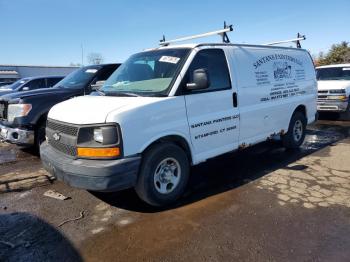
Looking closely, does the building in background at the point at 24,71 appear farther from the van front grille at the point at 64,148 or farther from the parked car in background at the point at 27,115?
the van front grille at the point at 64,148

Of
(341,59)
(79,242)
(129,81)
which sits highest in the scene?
(341,59)

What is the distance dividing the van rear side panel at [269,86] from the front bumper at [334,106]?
393cm

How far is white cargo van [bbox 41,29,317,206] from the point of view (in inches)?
146

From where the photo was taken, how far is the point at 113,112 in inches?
145

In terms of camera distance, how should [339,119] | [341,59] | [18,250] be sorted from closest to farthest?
[18,250] → [339,119] → [341,59]

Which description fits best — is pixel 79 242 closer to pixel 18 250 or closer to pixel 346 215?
pixel 18 250

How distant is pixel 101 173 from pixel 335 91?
936cm

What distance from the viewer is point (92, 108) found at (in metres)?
3.94

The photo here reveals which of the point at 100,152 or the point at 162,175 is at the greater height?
the point at 100,152

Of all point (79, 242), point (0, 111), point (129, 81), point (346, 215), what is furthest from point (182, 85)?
point (0, 111)

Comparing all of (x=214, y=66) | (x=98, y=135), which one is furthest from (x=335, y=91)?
(x=98, y=135)

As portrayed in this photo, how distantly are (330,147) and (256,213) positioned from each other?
13.3 ft

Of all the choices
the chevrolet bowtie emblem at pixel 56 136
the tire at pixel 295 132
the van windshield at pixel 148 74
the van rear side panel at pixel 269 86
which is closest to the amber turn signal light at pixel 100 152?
the chevrolet bowtie emblem at pixel 56 136

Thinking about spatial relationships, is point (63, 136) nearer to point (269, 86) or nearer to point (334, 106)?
point (269, 86)
